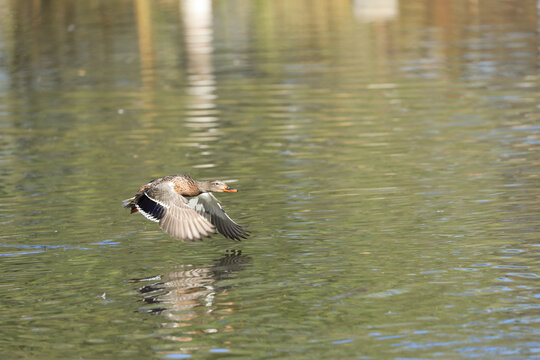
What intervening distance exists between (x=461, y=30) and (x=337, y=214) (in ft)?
85.7

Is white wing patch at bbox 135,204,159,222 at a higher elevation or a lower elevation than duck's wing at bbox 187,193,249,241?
higher

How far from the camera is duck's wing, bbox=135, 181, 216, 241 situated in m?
11.5

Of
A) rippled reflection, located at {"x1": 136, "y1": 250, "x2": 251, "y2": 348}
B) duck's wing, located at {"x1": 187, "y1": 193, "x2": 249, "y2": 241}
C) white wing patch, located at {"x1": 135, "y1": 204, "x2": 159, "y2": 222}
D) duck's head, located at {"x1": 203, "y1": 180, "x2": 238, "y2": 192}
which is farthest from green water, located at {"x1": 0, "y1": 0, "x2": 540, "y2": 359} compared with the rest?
duck's head, located at {"x1": 203, "y1": 180, "x2": 238, "y2": 192}

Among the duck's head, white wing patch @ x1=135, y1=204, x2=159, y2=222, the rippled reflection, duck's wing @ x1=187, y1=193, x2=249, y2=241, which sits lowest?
the rippled reflection

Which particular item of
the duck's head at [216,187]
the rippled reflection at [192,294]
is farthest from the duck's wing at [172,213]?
the duck's head at [216,187]

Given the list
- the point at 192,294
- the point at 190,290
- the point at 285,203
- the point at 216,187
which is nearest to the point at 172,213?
the point at 216,187

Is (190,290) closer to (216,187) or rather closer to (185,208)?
(185,208)

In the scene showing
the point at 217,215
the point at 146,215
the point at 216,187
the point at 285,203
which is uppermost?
the point at 216,187

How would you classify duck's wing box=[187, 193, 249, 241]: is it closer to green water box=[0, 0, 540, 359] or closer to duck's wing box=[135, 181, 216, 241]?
green water box=[0, 0, 540, 359]

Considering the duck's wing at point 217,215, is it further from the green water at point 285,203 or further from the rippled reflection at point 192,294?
the rippled reflection at point 192,294

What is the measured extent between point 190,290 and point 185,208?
1.38 m

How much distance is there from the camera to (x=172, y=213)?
38.4 feet

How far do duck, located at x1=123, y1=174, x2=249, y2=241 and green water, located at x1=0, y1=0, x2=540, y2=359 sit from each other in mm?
314

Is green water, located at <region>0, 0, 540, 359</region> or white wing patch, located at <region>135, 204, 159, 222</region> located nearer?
green water, located at <region>0, 0, 540, 359</region>
